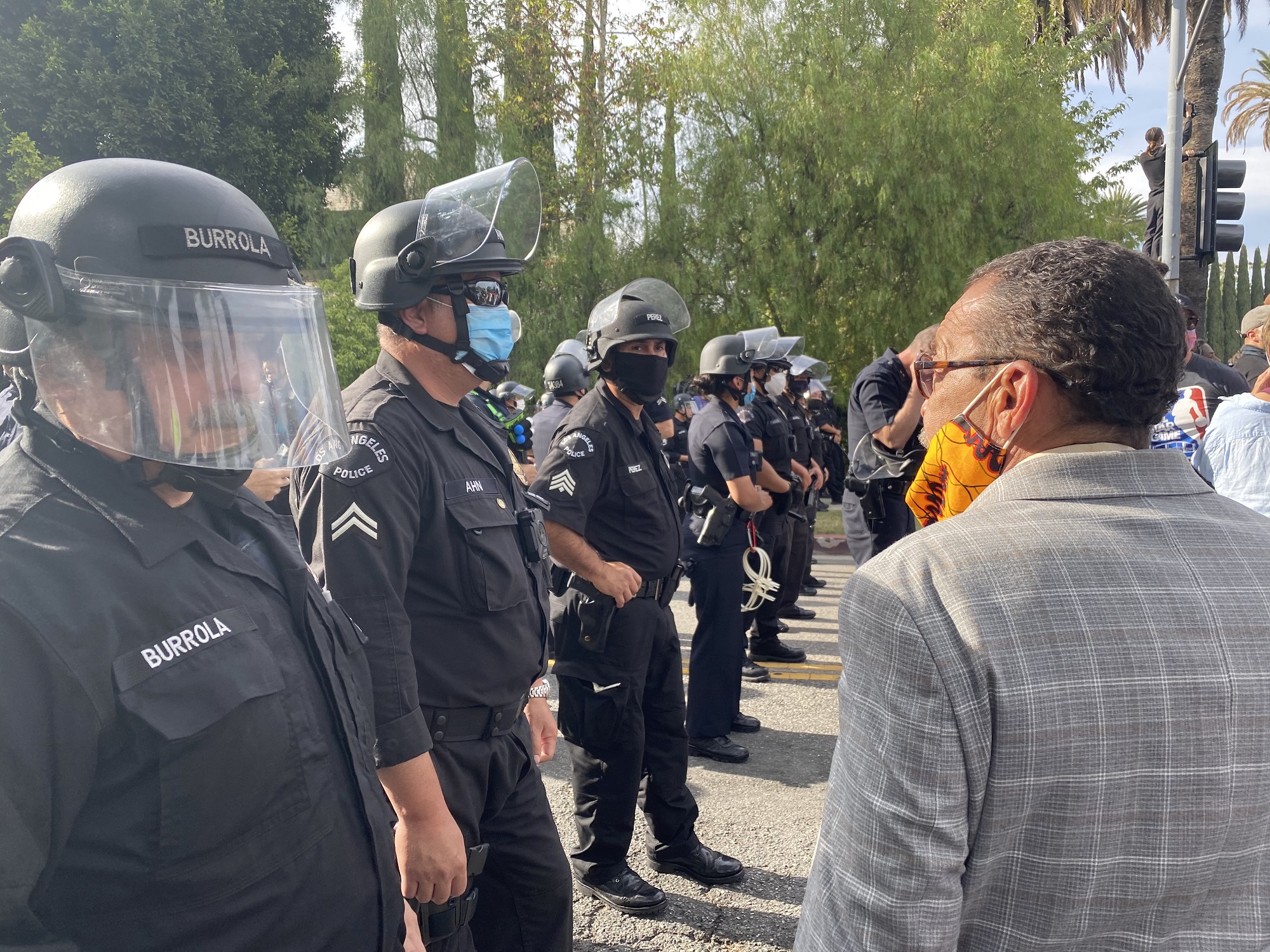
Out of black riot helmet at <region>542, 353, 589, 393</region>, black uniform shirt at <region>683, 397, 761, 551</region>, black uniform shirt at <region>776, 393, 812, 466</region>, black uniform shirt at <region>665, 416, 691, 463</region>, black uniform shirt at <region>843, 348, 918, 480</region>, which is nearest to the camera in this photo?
black uniform shirt at <region>843, 348, 918, 480</region>

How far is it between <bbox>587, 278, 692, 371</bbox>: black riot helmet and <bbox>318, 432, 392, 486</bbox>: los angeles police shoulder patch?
1.98 meters

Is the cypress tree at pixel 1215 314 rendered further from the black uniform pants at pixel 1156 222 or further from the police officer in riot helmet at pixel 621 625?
the police officer in riot helmet at pixel 621 625

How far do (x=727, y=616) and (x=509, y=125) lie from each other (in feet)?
55.7

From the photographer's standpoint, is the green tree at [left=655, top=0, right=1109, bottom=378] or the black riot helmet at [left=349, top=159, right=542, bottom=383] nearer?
the black riot helmet at [left=349, top=159, right=542, bottom=383]

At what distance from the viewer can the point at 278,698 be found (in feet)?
4.65

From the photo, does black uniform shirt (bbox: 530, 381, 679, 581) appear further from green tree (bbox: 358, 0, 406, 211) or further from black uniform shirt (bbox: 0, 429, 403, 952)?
green tree (bbox: 358, 0, 406, 211)

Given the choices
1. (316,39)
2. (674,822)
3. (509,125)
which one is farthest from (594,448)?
(316,39)

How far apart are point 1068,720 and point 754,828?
3417mm

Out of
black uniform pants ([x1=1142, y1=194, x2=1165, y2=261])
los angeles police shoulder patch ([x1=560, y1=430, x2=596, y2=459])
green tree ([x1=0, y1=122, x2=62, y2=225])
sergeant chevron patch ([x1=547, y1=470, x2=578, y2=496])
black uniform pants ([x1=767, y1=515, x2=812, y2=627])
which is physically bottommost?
black uniform pants ([x1=767, y1=515, x2=812, y2=627])

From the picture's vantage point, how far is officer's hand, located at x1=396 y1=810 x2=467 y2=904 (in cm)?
205

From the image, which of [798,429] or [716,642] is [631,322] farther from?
[798,429]

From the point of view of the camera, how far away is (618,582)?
3.49 metres

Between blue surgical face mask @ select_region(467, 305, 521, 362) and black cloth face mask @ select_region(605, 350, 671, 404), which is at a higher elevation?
blue surgical face mask @ select_region(467, 305, 521, 362)

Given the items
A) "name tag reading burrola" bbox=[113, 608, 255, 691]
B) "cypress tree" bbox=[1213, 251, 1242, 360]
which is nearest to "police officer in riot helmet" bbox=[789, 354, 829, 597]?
"name tag reading burrola" bbox=[113, 608, 255, 691]
